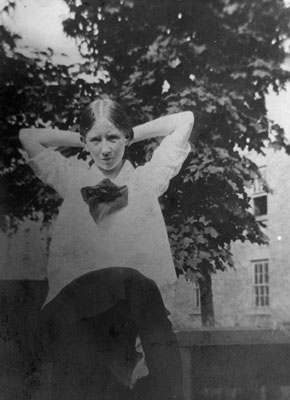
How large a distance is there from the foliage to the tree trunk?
81 millimetres

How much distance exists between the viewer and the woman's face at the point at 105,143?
3043mm

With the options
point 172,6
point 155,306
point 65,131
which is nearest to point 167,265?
point 155,306

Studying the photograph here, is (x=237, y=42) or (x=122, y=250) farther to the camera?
(x=237, y=42)

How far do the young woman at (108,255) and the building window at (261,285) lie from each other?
1.56 feet

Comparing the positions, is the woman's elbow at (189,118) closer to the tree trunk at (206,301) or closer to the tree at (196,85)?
the tree at (196,85)

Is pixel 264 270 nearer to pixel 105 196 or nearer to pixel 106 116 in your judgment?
pixel 105 196

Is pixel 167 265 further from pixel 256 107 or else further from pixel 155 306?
pixel 256 107

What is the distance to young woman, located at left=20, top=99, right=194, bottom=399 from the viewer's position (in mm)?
2912

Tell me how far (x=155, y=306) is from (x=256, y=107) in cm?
125

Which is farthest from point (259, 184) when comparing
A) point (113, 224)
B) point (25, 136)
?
point (25, 136)

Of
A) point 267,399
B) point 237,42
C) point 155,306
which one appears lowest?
point 267,399

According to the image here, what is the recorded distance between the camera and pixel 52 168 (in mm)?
3025

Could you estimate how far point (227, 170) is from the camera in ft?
10.3

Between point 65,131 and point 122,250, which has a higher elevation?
point 65,131
